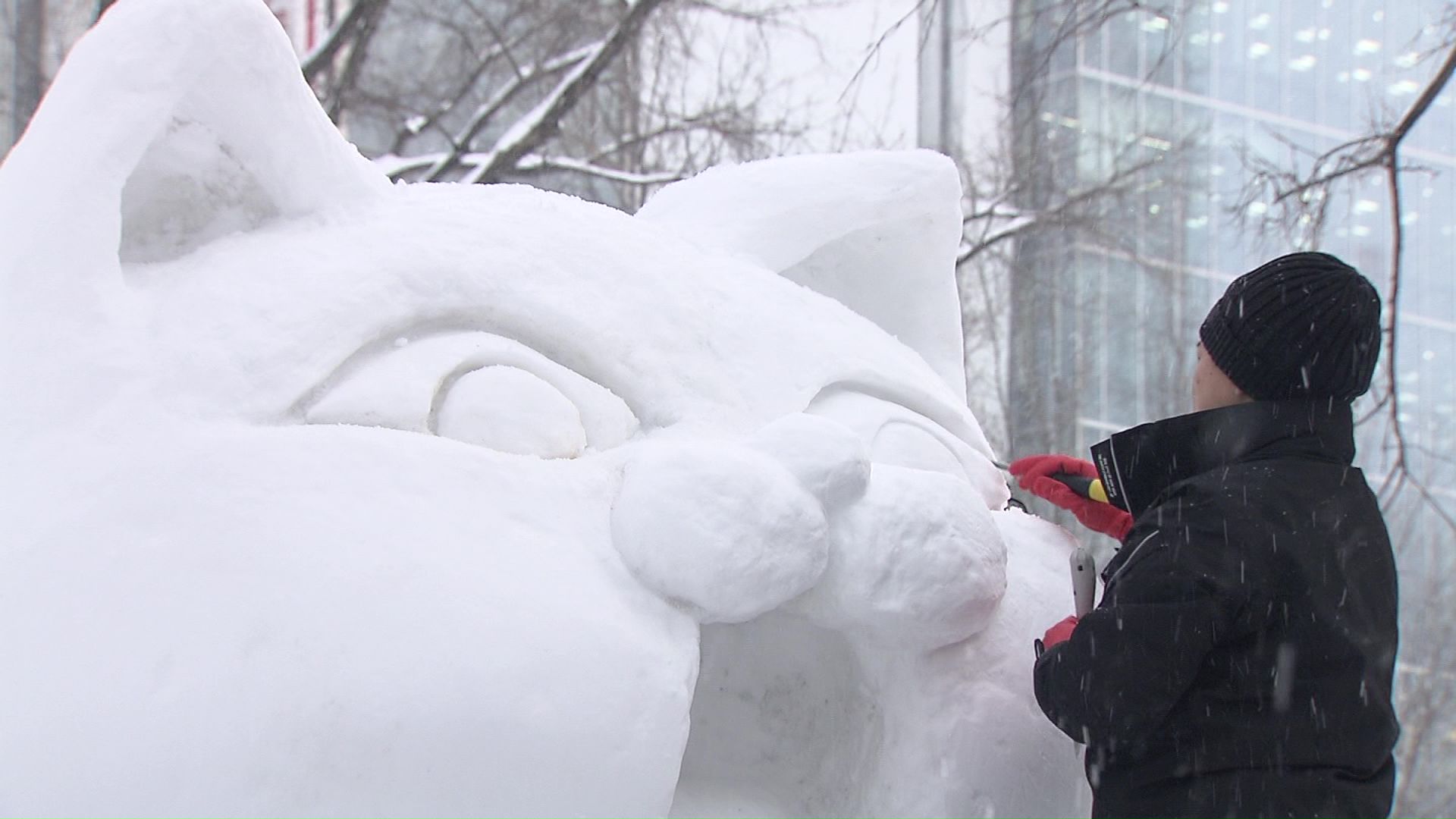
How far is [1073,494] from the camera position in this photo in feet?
8.59

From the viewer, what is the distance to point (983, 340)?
35.5 feet

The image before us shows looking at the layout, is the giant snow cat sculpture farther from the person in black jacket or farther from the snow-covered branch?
the snow-covered branch

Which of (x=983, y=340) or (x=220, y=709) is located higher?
(x=220, y=709)

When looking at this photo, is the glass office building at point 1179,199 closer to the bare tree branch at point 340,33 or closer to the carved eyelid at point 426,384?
the bare tree branch at point 340,33

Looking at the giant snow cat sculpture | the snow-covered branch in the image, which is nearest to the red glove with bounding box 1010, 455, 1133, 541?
the giant snow cat sculpture

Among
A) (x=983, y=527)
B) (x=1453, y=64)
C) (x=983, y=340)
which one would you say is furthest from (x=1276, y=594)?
(x=983, y=340)

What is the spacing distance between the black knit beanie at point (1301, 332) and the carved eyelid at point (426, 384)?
886 millimetres

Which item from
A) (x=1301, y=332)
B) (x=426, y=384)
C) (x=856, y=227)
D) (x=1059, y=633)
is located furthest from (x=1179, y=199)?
(x=426, y=384)

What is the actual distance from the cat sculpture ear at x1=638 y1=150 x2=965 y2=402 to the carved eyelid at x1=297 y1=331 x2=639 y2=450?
0.56m

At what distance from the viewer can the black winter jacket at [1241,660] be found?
6.57 ft

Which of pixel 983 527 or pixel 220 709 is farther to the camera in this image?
pixel 983 527

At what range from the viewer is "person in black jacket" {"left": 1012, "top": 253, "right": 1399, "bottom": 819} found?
6.59 ft

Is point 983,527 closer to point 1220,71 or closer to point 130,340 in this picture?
point 130,340

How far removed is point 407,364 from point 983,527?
0.84m
